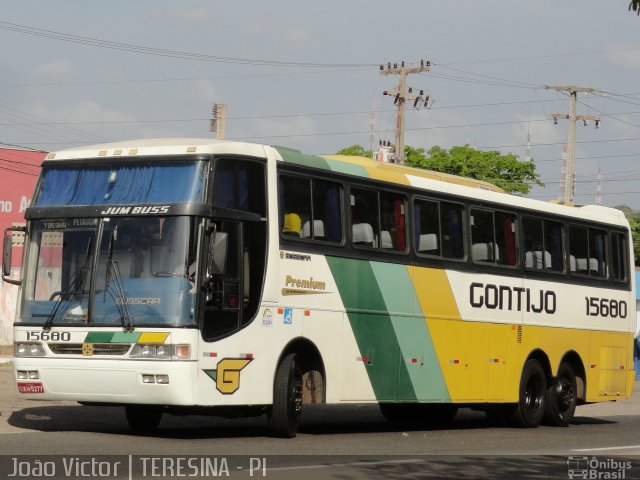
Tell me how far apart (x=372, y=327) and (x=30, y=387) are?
15.7 ft

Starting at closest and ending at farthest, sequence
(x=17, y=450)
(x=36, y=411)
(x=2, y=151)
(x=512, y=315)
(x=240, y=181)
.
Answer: (x=17, y=450) < (x=240, y=181) < (x=36, y=411) < (x=512, y=315) < (x=2, y=151)

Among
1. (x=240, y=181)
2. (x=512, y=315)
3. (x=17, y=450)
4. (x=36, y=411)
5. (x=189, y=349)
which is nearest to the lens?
(x=17, y=450)

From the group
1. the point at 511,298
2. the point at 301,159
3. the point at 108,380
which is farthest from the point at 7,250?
the point at 511,298

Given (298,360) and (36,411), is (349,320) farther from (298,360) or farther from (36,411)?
(36,411)

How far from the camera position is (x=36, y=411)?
18.7 m

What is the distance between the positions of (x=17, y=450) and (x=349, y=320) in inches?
212

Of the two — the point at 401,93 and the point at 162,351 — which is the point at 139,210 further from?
the point at 401,93

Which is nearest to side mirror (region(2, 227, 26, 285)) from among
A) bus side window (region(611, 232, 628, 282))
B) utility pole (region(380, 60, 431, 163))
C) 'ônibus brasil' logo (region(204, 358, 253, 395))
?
'ônibus brasil' logo (region(204, 358, 253, 395))

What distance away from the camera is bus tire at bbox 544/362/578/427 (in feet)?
73.2

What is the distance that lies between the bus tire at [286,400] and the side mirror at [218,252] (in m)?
1.61

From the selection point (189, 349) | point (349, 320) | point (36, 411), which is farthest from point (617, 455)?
point (36, 411)

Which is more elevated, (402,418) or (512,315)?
(512,315)

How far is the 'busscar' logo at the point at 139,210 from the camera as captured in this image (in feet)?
50.2

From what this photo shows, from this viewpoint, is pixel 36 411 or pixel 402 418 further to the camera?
pixel 402 418
